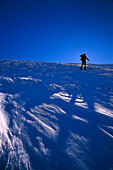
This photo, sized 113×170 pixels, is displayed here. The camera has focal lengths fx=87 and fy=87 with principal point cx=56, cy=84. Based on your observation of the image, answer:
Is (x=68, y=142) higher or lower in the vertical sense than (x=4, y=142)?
lower

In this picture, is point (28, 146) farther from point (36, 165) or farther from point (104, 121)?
point (104, 121)

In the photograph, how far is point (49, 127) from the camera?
5.72 feet

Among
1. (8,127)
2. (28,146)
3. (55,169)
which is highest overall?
(8,127)

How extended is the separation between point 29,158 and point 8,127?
2.27 feet

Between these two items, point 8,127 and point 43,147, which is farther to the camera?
point 8,127

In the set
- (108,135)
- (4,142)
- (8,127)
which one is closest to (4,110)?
(8,127)

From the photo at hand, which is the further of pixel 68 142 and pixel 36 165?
pixel 68 142

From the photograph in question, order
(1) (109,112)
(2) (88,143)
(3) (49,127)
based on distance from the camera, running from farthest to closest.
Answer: (1) (109,112) → (3) (49,127) → (2) (88,143)

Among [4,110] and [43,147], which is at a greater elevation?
[4,110]

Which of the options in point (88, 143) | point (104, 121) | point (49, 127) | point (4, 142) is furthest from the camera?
point (104, 121)

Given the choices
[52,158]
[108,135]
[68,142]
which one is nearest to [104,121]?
[108,135]

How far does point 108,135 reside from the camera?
160 centimetres

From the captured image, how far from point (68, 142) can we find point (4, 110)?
5.32ft

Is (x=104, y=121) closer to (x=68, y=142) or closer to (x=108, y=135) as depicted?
(x=108, y=135)
